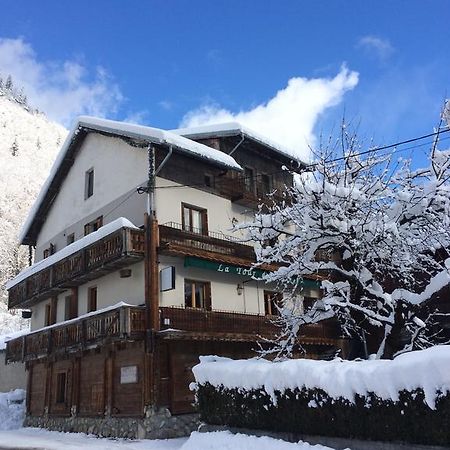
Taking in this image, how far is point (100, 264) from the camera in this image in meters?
20.8

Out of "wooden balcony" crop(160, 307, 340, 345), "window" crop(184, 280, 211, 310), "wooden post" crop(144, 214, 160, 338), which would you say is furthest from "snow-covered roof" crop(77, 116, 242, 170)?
"wooden balcony" crop(160, 307, 340, 345)

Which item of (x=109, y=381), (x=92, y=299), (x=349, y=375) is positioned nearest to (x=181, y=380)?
(x=109, y=381)

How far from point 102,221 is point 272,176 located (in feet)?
31.6

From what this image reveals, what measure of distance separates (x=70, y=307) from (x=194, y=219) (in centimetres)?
774

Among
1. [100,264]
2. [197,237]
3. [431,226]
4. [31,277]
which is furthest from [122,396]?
[431,226]

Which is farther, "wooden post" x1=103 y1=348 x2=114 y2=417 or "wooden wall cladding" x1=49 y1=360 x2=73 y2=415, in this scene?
"wooden wall cladding" x1=49 y1=360 x2=73 y2=415

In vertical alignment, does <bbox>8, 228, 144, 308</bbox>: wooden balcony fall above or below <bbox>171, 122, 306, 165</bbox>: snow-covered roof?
below

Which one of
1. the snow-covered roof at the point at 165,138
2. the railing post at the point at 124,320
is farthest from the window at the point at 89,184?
the railing post at the point at 124,320

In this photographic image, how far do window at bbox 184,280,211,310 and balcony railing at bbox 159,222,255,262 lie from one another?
155cm

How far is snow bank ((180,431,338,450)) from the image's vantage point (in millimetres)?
11391

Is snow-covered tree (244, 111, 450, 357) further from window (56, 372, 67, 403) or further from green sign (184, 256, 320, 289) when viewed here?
window (56, 372, 67, 403)

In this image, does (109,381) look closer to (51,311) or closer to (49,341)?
(49,341)

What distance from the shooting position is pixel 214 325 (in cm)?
2073

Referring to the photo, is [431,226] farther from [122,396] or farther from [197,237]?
[122,396]
